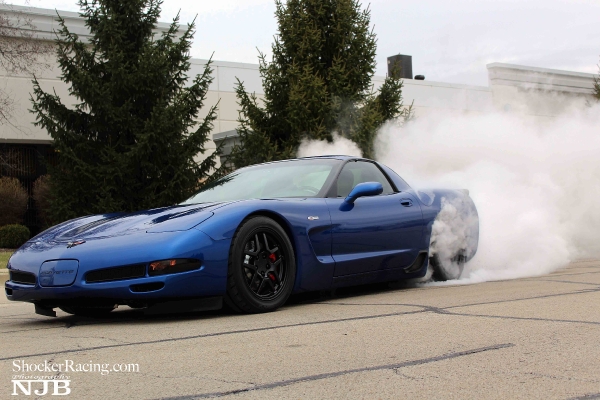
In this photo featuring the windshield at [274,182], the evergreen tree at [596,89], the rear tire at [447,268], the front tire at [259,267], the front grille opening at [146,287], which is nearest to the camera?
the front grille opening at [146,287]

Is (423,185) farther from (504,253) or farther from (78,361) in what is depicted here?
(78,361)

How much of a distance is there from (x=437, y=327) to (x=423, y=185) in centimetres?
373

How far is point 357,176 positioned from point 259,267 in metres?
1.80

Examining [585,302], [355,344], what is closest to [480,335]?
[355,344]

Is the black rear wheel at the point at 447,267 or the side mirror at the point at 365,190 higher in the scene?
the side mirror at the point at 365,190

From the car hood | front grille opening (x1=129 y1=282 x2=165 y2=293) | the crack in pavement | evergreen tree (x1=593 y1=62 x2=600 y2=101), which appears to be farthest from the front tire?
evergreen tree (x1=593 y1=62 x2=600 y2=101)

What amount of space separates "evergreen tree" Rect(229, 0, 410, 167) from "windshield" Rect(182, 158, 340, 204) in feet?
29.4

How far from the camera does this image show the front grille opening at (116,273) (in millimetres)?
5066

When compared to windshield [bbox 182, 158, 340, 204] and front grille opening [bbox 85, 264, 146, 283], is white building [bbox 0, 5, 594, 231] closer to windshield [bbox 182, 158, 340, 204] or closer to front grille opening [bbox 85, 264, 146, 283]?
windshield [bbox 182, 158, 340, 204]

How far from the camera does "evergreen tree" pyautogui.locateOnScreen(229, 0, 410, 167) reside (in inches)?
639

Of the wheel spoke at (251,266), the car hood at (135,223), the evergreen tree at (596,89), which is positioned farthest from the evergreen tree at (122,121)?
the evergreen tree at (596,89)

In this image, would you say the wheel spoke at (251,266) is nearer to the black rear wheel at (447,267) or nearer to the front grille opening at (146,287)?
the front grille opening at (146,287)

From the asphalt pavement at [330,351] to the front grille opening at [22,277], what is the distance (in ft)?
1.10

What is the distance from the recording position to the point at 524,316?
4.99m
